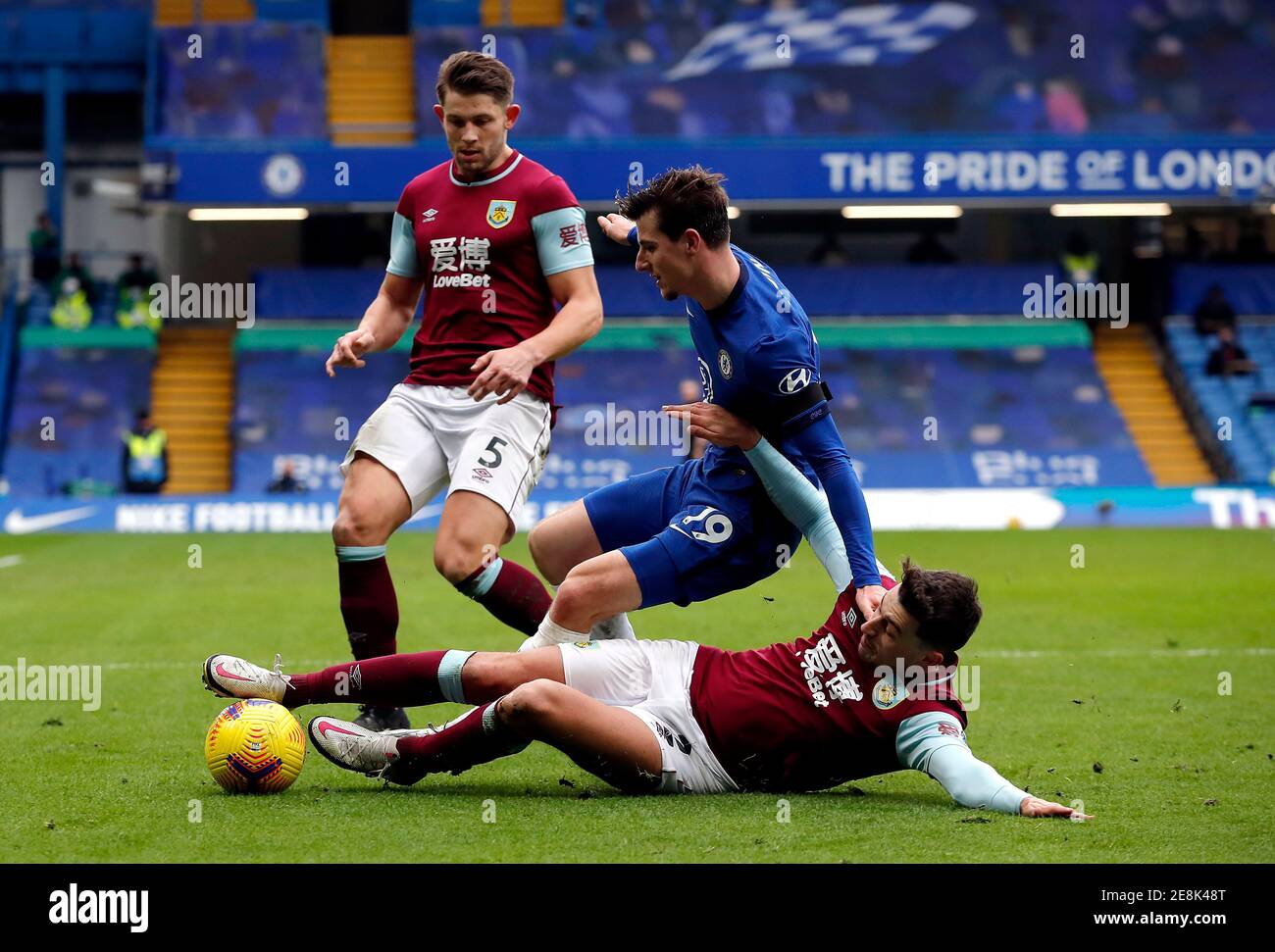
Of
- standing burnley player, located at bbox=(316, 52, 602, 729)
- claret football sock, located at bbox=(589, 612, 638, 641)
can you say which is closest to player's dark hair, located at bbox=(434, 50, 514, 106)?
standing burnley player, located at bbox=(316, 52, 602, 729)

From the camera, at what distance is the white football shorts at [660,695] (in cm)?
517

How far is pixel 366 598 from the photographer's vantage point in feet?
19.7

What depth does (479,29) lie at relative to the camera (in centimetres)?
2686

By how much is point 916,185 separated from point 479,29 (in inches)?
315

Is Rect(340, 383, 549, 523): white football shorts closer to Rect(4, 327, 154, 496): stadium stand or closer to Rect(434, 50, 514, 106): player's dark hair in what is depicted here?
Rect(434, 50, 514, 106): player's dark hair

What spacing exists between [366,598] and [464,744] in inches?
47.3

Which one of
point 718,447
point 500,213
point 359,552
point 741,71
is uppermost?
point 741,71

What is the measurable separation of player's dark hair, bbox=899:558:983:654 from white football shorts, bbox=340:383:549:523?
1.88 m

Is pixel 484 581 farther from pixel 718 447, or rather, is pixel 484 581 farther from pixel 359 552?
pixel 718 447

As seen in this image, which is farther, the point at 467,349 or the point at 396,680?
the point at 467,349

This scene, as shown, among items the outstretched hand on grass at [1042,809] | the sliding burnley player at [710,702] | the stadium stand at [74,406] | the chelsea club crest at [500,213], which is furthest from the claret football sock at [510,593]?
the stadium stand at [74,406]

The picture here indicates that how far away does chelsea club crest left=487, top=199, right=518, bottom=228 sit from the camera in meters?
6.34

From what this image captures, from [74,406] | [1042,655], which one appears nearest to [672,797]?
[1042,655]

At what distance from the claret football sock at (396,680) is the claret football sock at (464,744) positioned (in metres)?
0.13
